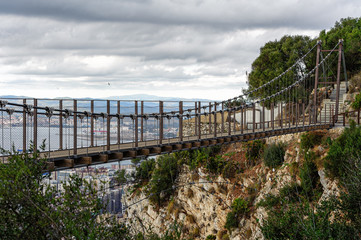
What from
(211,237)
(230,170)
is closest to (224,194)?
(230,170)

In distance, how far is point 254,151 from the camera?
78.5ft

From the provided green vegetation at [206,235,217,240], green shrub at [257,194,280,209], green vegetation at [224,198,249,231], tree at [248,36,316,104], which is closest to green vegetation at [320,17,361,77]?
tree at [248,36,316,104]

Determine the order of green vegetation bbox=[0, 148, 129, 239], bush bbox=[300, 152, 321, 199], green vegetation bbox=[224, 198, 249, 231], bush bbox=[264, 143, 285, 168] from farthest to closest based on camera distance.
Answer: bush bbox=[264, 143, 285, 168] < green vegetation bbox=[224, 198, 249, 231] < bush bbox=[300, 152, 321, 199] < green vegetation bbox=[0, 148, 129, 239]

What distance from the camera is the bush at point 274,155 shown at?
2088cm

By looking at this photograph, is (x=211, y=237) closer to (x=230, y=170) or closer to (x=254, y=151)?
(x=230, y=170)

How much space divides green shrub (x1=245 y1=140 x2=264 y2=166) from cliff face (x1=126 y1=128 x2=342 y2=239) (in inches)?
19.2

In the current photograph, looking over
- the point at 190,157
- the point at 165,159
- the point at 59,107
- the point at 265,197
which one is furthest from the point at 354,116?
the point at 59,107

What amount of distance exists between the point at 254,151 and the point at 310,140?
16.4 feet

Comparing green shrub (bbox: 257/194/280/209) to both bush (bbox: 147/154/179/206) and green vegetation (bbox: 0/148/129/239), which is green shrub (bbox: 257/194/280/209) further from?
green vegetation (bbox: 0/148/129/239)

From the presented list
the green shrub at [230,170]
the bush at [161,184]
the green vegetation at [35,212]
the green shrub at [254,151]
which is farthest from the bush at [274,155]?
the green vegetation at [35,212]

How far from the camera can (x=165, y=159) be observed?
90.4 feet

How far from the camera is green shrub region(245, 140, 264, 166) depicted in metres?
23.6

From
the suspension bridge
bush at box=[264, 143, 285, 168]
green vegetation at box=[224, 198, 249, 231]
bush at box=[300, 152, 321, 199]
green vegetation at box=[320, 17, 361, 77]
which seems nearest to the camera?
the suspension bridge

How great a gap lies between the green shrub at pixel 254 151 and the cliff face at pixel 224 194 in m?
0.49
